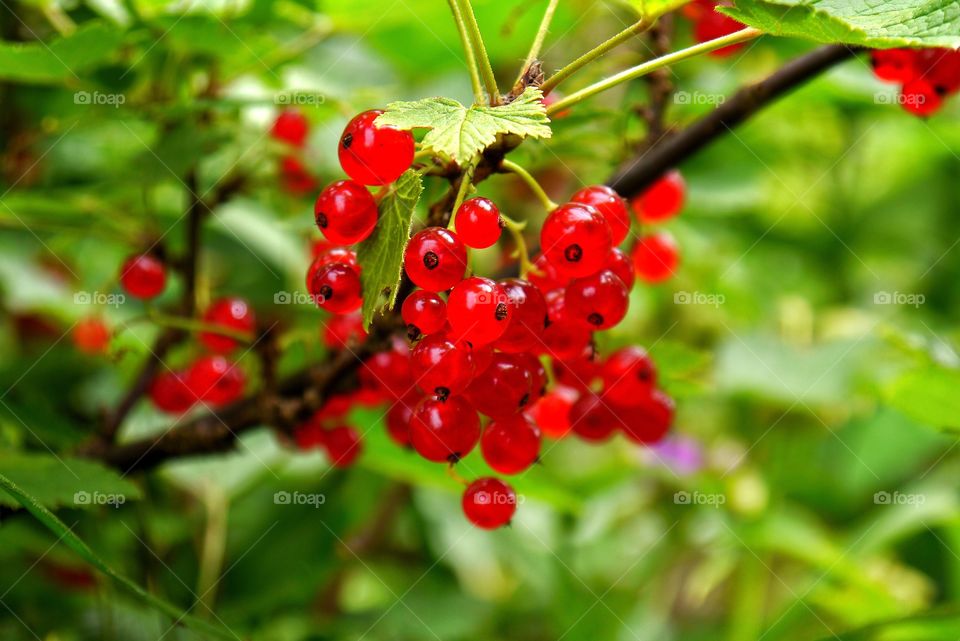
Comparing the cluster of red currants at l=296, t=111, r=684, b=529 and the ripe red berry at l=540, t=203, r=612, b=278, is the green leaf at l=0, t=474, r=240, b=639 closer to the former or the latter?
the cluster of red currants at l=296, t=111, r=684, b=529

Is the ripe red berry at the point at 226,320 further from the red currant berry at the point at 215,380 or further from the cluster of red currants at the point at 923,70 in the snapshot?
the cluster of red currants at the point at 923,70

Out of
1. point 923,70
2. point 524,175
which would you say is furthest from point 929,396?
point 524,175

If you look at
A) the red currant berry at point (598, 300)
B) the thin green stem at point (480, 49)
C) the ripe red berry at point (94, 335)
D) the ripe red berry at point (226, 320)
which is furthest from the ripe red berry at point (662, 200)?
the ripe red berry at point (94, 335)

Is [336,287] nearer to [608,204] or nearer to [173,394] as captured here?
[608,204]

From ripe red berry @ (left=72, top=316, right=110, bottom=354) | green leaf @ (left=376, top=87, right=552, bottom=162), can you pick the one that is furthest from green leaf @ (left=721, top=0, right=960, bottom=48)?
ripe red berry @ (left=72, top=316, right=110, bottom=354)

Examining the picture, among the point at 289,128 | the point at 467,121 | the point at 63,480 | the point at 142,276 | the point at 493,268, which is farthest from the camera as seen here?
the point at 493,268
